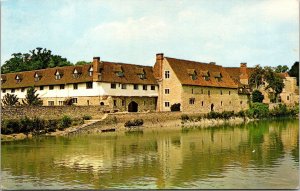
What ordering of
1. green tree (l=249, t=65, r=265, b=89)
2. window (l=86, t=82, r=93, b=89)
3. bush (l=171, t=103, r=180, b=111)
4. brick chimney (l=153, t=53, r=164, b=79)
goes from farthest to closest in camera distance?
1. green tree (l=249, t=65, r=265, b=89)
2. brick chimney (l=153, t=53, r=164, b=79)
3. bush (l=171, t=103, r=180, b=111)
4. window (l=86, t=82, r=93, b=89)

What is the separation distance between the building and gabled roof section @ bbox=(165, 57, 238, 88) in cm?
223

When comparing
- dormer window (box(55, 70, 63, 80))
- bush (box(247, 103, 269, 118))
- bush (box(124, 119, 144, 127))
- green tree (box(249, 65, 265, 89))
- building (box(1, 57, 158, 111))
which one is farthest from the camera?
green tree (box(249, 65, 265, 89))

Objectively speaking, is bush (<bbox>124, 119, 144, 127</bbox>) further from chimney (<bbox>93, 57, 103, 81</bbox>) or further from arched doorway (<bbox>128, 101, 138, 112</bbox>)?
arched doorway (<bbox>128, 101, 138, 112</bbox>)

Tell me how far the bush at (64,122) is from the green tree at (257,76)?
25665 millimetres

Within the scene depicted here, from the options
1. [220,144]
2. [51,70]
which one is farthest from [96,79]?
[220,144]

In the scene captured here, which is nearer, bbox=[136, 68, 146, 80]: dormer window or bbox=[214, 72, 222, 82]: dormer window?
bbox=[136, 68, 146, 80]: dormer window

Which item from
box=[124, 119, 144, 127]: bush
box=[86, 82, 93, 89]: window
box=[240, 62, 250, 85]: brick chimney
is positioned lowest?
box=[124, 119, 144, 127]: bush

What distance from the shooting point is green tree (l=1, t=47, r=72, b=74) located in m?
52.9

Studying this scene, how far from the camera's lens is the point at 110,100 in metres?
34.0

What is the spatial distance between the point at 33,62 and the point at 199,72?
22841mm

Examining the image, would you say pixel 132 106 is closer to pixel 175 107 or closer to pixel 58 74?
pixel 175 107

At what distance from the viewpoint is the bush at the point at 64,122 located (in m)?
26.2

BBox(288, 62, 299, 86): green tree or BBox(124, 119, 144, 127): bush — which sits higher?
BBox(288, 62, 299, 86): green tree

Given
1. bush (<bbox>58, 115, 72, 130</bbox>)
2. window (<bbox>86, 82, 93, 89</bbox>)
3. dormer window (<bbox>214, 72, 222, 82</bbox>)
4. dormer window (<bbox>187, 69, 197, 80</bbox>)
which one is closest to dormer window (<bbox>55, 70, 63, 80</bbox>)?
window (<bbox>86, 82, 93, 89</bbox>)
